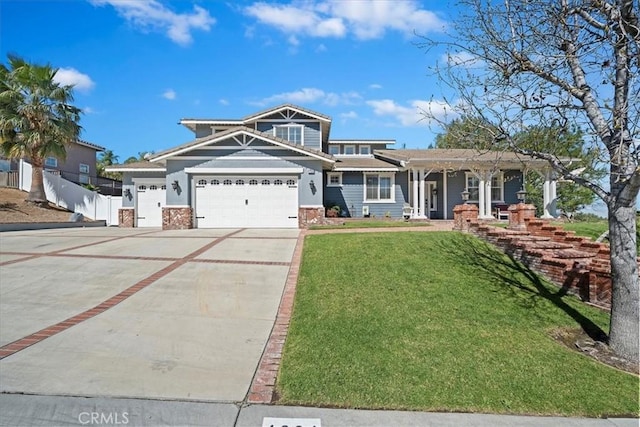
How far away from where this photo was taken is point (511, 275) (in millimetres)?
7520

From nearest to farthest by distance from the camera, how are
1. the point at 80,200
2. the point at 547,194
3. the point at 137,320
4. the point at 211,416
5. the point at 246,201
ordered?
the point at 211,416
the point at 137,320
the point at 246,201
the point at 547,194
the point at 80,200

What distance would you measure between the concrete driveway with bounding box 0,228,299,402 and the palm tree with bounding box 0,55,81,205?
12.2 m

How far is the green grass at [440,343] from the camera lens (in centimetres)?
380

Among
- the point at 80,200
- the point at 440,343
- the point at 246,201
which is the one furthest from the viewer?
the point at 80,200

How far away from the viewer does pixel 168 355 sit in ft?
14.9

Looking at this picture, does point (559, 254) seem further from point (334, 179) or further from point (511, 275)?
point (334, 179)

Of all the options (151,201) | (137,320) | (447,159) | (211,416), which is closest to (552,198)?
(447,159)

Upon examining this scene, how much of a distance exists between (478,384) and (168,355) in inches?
147

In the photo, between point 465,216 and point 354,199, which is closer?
point 465,216

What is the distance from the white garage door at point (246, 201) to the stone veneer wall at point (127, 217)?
568 centimetres

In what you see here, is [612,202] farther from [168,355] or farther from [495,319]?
[168,355]

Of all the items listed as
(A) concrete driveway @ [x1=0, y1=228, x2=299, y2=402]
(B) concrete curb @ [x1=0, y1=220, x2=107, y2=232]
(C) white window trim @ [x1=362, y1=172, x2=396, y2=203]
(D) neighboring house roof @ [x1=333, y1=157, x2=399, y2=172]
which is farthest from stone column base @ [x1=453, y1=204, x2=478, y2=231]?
(B) concrete curb @ [x1=0, y1=220, x2=107, y2=232]

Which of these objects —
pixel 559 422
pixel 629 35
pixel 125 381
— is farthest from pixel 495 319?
pixel 125 381

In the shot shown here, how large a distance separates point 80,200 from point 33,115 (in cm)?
533
